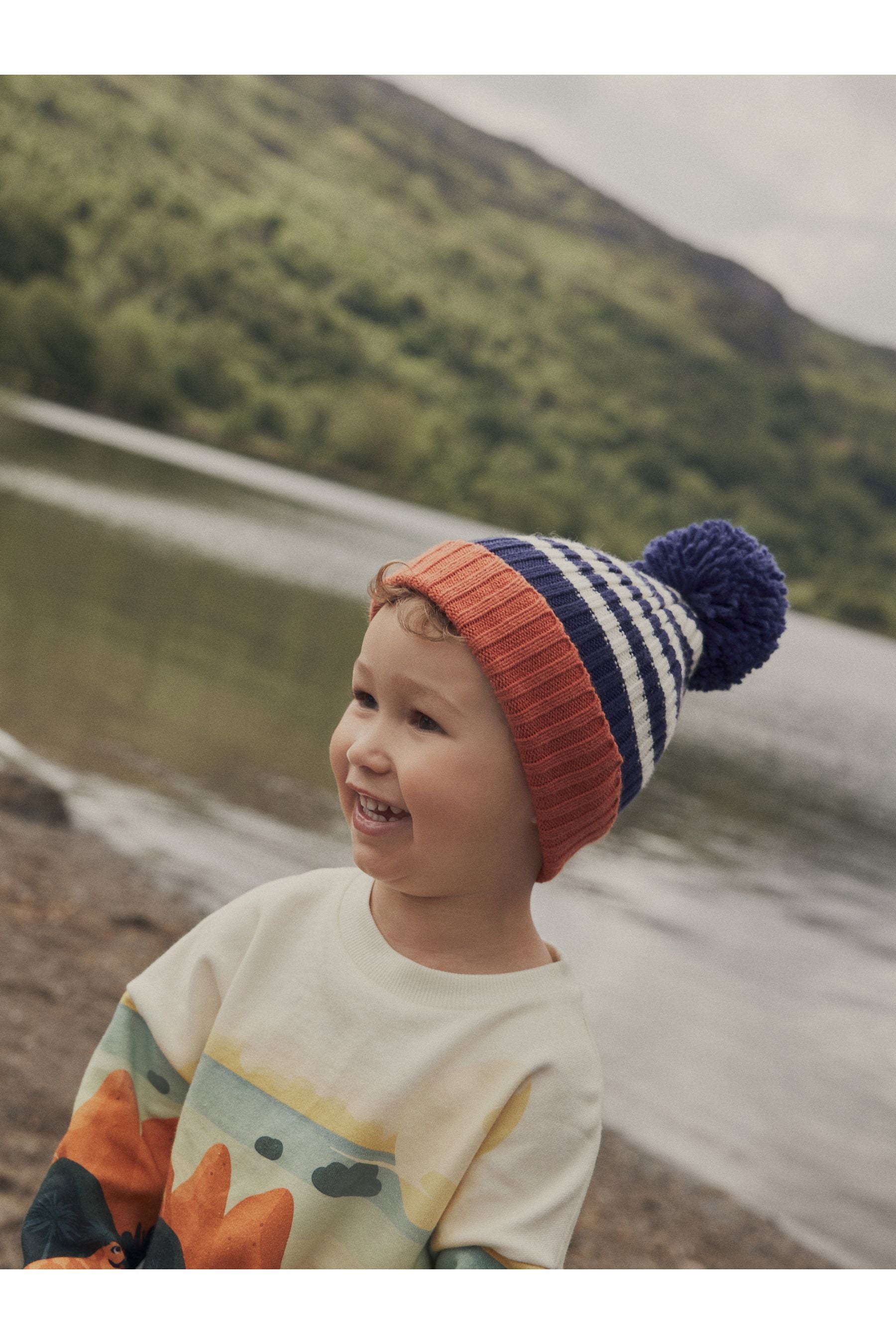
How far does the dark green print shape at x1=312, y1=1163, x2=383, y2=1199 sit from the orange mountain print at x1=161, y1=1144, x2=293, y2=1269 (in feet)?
0.19

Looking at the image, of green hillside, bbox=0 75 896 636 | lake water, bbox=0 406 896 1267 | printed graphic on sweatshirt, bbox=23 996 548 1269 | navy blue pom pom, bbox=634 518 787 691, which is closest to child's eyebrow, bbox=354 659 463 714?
printed graphic on sweatshirt, bbox=23 996 548 1269

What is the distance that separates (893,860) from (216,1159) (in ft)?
42.7

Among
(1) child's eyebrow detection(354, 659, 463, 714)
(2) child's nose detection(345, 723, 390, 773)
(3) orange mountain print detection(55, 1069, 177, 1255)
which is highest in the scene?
(1) child's eyebrow detection(354, 659, 463, 714)

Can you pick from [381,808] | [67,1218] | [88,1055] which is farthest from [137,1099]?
[88,1055]

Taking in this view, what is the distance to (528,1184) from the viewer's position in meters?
1.41

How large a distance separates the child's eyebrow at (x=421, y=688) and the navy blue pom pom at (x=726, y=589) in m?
0.59

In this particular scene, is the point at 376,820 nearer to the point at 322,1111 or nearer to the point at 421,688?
the point at 421,688

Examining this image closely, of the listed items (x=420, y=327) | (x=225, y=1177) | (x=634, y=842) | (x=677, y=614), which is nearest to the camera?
(x=225, y=1177)

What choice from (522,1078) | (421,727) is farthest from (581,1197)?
(421,727)

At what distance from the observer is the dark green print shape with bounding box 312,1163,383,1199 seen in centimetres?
146

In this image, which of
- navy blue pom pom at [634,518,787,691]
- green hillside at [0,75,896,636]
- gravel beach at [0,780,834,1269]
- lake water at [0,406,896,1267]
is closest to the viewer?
navy blue pom pom at [634,518,787,691]

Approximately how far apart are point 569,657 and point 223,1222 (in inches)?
34.3

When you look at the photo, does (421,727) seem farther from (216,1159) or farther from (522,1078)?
(216,1159)

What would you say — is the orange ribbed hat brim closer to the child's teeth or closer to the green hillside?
the child's teeth
